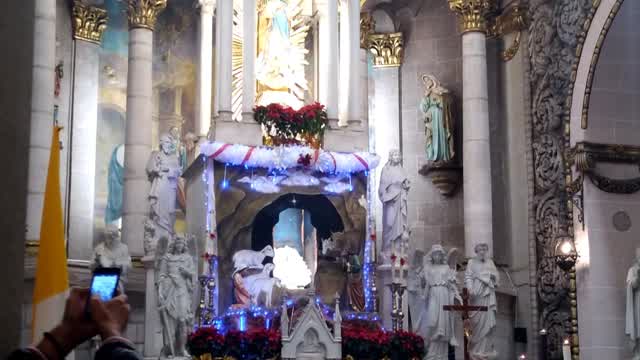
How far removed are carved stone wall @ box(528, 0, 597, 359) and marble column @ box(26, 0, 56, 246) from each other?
10060 millimetres

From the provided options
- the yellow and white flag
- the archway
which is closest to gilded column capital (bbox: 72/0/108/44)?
the archway

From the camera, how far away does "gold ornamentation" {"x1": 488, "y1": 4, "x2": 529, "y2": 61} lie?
22.4m

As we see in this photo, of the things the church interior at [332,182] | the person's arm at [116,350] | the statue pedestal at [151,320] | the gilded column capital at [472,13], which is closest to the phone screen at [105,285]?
the person's arm at [116,350]

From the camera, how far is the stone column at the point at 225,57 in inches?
805

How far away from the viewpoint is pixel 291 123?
803 inches

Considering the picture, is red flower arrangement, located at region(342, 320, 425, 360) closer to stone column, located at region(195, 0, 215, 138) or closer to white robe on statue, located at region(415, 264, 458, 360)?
white robe on statue, located at region(415, 264, 458, 360)

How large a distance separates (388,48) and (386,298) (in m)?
7.38

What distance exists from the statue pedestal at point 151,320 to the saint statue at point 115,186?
4862 millimetres

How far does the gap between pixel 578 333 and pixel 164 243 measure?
814 centimetres

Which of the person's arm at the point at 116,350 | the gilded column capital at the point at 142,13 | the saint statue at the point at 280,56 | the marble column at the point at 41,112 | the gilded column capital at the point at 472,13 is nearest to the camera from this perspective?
the person's arm at the point at 116,350

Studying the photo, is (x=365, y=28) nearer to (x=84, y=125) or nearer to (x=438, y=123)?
(x=438, y=123)

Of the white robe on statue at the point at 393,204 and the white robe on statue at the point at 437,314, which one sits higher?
the white robe on statue at the point at 393,204

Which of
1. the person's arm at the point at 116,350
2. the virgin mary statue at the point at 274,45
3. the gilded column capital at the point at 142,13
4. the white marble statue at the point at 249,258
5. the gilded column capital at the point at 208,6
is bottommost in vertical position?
the person's arm at the point at 116,350

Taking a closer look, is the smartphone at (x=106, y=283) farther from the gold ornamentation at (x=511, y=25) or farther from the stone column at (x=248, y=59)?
the gold ornamentation at (x=511, y=25)
